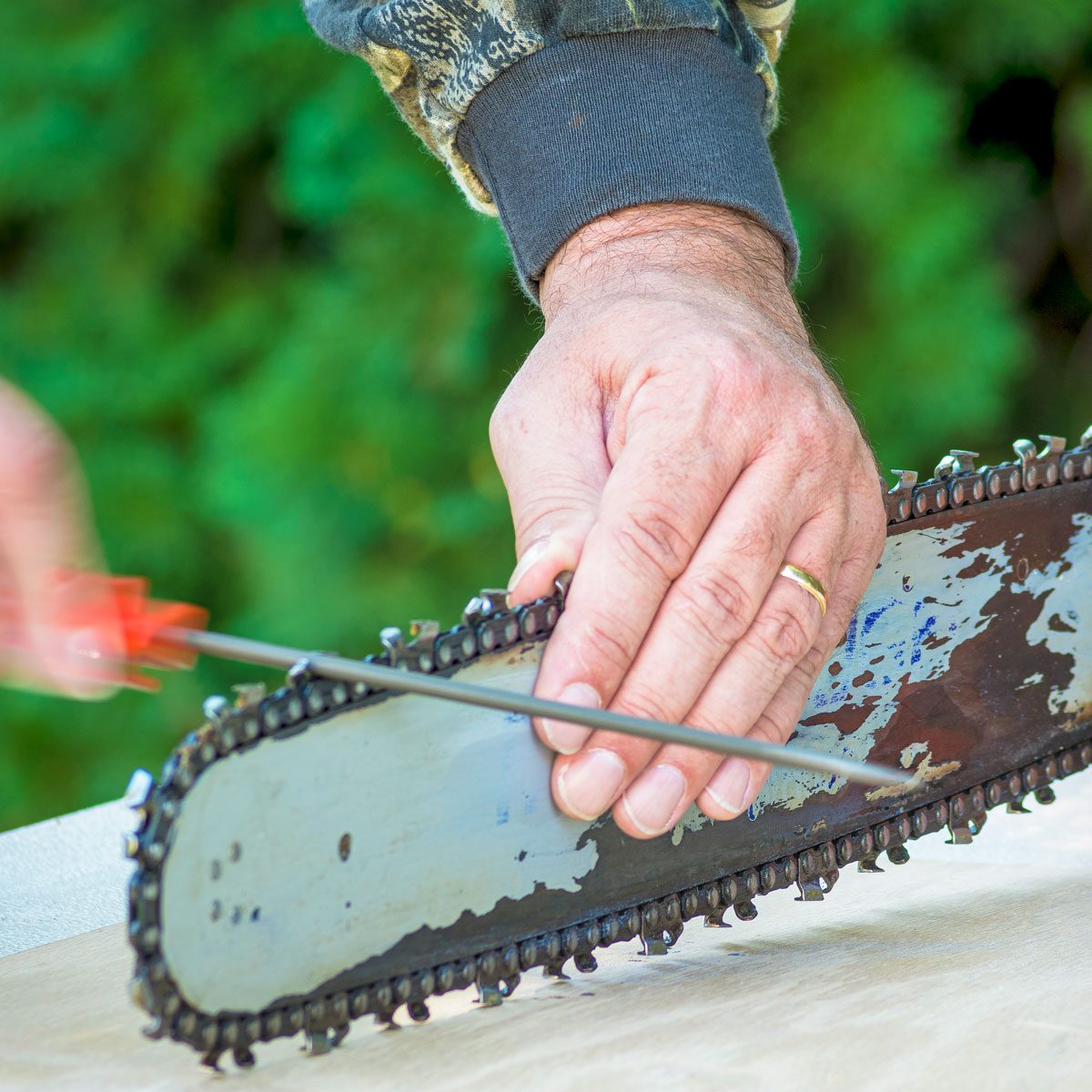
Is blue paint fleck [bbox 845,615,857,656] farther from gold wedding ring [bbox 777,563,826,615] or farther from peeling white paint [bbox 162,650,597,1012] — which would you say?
peeling white paint [bbox 162,650,597,1012]

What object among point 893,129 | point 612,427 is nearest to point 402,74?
point 612,427

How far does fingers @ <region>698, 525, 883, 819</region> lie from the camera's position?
0.99m

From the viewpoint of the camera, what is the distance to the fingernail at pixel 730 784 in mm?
991

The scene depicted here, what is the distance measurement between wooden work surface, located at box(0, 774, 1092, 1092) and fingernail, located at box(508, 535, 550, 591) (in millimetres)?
314

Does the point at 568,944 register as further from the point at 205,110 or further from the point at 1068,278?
the point at 205,110

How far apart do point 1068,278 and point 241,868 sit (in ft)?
9.05

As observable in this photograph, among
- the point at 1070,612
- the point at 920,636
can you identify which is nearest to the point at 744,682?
the point at 920,636

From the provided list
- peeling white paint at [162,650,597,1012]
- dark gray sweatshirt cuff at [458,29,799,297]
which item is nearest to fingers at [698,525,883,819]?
peeling white paint at [162,650,597,1012]

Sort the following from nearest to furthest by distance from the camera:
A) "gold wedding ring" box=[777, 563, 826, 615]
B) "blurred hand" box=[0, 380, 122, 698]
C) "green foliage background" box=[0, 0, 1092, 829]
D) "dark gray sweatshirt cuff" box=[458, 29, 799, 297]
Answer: "blurred hand" box=[0, 380, 122, 698] < "gold wedding ring" box=[777, 563, 826, 615] < "dark gray sweatshirt cuff" box=[458, 29, 799, 297] < "green foliage background" box=[0, 0, 1092, 829]

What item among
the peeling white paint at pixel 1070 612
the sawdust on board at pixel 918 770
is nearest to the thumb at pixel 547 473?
the sawdust on board at pixel 918 770

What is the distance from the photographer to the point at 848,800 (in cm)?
114

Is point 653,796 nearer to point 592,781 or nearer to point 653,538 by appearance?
point 592,781

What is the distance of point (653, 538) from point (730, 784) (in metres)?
0.20

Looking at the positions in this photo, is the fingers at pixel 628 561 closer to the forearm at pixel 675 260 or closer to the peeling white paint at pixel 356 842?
the peeling white paint at pixel 356 842
